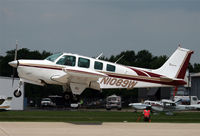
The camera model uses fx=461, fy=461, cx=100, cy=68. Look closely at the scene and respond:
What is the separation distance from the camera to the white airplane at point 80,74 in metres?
26.5

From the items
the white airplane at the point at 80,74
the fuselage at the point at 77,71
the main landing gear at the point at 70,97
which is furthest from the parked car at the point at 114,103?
the main landing gear at the point at 70,97

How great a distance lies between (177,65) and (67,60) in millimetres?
7345

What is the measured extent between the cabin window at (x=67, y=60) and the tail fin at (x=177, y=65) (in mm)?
5683

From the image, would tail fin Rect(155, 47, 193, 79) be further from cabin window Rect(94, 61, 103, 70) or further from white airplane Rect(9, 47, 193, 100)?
cabin window Rect(94, 61, 103, 70)

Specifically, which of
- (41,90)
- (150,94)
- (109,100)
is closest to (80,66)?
(109,100)

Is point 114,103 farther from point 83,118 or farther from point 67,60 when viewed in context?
point 67,60

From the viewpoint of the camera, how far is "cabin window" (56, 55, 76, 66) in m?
26.5

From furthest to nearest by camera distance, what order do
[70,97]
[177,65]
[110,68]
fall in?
[177,65]
[70,97]
[110,68]

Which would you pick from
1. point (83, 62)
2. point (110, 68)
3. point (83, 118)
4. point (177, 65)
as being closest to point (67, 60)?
point (83, 62)

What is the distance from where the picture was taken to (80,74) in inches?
1023

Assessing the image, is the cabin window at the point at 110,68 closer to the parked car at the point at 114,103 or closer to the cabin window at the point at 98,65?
the cabin window at the point at 98,65

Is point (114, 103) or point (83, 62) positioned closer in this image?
point (83, 62)

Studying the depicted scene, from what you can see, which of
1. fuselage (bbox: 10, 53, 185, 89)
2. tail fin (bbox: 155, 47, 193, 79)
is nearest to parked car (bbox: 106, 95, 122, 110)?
tail fin (bbox: 155, 47, 193, 79)

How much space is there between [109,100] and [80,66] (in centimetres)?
3380
